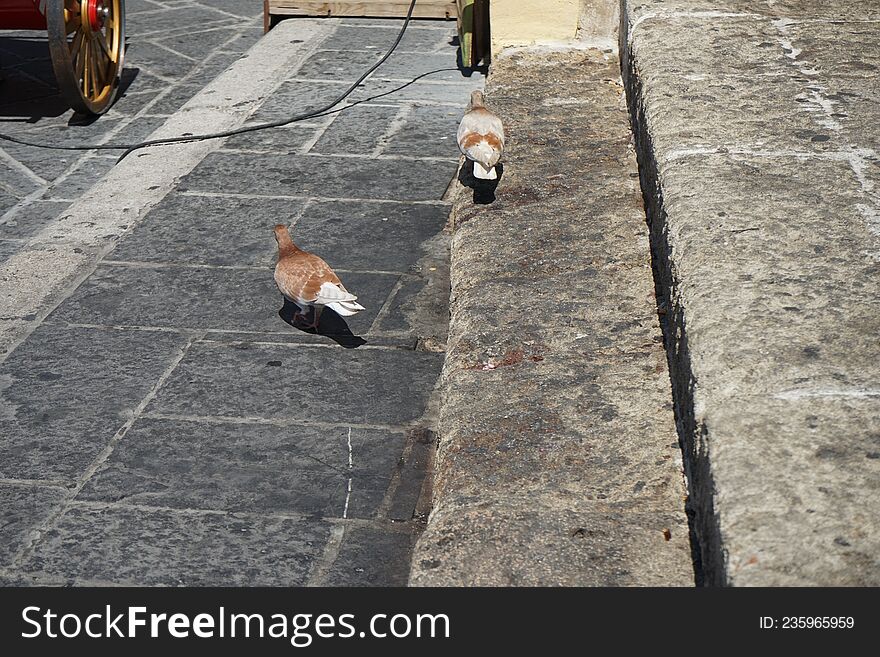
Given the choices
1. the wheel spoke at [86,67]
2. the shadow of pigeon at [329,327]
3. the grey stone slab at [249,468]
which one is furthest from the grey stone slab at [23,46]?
the grey stone slab at [249,468]

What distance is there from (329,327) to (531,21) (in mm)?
1849

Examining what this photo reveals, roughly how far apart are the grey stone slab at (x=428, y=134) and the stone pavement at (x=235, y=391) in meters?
0.07

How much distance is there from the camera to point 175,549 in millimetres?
2494

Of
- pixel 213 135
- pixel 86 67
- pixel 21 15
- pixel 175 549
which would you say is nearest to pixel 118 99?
pixel 86 67

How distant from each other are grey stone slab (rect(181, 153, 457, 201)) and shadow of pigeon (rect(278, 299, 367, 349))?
3.66 ft

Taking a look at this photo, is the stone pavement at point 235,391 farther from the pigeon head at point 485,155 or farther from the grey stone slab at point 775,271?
the grey stone slab at point 775,271

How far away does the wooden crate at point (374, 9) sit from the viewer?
24.9ft

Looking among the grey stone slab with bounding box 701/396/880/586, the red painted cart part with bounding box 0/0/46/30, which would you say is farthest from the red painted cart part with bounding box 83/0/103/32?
the grey stone slab with bounding box 701/396/880/586

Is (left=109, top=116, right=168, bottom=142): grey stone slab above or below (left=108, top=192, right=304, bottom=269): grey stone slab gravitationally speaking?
below

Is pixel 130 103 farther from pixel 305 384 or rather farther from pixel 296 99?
pixel 305 384

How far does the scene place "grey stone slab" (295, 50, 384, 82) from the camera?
253 inches

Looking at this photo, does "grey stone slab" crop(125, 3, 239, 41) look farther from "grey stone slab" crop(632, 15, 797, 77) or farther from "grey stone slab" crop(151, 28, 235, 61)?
"grey stone slab" crop(632, 15, 797, 77)

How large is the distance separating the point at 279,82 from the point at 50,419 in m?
3.73

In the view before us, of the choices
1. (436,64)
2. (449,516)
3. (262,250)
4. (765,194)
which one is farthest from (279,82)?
(449,516)
